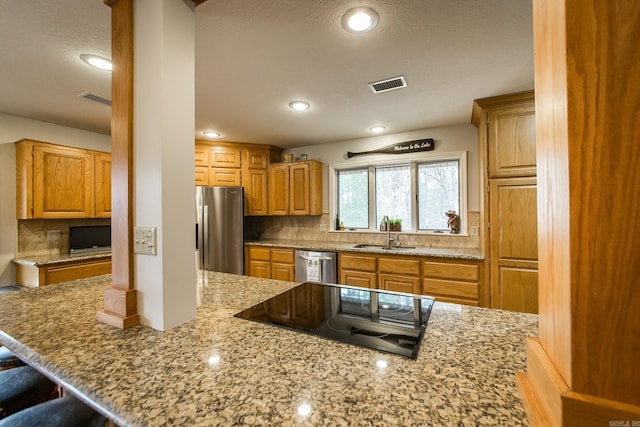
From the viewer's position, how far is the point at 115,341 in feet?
2.94

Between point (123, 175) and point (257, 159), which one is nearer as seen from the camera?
point (123, 175)

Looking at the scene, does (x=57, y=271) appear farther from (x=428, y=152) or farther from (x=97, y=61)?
(x=428, y=152)

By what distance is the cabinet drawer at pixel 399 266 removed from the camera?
2912 millimetres

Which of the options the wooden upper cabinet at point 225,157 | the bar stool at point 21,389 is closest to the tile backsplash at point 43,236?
the wooden upper cabinet at point 225,157

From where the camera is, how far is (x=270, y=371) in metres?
0.71

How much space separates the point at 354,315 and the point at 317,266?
2307mm

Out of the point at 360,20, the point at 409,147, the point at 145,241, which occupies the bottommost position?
the point at 145,241

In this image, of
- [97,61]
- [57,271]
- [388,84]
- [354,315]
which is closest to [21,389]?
[354,315]

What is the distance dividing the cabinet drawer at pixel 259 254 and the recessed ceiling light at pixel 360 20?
2958mm

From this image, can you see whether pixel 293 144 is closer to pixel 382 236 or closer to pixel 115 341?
pixel 382 236

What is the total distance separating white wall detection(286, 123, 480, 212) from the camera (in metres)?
3.17

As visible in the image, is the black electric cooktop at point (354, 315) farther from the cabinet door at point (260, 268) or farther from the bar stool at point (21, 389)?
the cabinet door at point (260, 268)

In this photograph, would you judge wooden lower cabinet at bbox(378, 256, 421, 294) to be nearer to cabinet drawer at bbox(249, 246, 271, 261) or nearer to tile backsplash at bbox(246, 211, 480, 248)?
tile backsplash at bbox(246, 211, 480, 248)

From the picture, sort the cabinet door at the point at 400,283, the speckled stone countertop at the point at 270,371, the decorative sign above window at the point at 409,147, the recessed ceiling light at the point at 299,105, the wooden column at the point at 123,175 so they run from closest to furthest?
the speckled stone countertop at the point at 270,371
the wooden column at the point at 123,175
the recessed ceiling light at the point at 299,105
the cabinet door at the point at 400,283
the decorative sign above window at the point at 409,147
